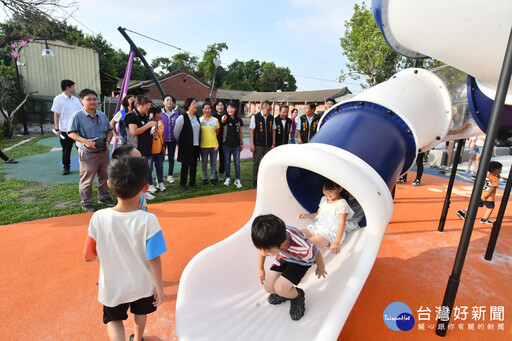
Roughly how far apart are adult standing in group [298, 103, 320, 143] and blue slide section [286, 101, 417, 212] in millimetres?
3562

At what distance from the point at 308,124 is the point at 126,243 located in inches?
211

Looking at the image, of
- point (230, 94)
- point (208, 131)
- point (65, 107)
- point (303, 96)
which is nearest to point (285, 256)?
point (208, 131)

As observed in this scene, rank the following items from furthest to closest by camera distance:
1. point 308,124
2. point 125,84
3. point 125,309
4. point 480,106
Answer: point 125,84, point 308,124, point 480,106, point 125,309

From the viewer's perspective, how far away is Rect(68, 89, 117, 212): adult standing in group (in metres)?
3.86

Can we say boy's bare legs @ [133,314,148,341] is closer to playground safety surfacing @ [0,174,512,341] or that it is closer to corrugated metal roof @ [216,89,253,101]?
playground safety surfacing @ [0,174,512,341]

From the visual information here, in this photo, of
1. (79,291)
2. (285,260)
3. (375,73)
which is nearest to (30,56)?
(79,291)

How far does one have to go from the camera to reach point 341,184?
1863 millimetres

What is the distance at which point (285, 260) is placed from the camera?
2.07 m

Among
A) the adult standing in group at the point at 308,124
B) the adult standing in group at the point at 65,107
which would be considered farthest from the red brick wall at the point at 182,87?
the adult standing in group at the point at 308,124

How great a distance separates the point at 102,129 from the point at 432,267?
4.58 metres

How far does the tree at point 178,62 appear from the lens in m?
54.2

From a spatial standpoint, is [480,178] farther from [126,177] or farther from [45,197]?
[45,197]

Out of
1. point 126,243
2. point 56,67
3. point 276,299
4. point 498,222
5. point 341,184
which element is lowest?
point 276,299

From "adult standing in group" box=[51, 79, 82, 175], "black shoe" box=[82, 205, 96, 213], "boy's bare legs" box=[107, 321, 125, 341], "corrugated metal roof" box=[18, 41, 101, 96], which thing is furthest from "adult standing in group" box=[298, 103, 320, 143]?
"corrugated metal roof" box=[18, 41, 101, 96]
